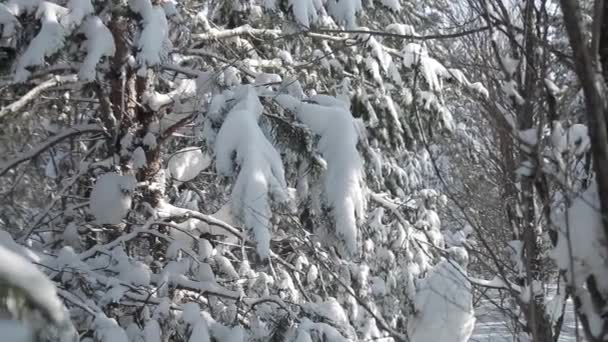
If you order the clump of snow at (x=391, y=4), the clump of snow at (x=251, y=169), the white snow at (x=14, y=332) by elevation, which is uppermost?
the clump of snow at (x=391, y=4)

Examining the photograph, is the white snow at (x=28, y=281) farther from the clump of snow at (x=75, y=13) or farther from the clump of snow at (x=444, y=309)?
the clump of snow at (x=444, y=309)

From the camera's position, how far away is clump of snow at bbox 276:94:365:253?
290cm

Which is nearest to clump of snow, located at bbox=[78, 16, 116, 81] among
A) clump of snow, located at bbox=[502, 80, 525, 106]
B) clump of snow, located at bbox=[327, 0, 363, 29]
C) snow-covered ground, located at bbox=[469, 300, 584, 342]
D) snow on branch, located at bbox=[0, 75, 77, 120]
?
snow on branch, located at bbox=[0, 75, 77, 120]

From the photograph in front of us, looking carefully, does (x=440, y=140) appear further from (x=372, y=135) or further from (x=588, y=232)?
(x=588, y=232)

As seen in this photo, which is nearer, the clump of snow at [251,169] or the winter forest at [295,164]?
the winter forest at [295,164]

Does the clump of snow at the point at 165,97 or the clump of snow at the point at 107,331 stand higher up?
the clump of snow at the point at 165,97

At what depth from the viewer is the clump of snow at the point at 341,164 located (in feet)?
9.53

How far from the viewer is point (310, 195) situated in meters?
3.22

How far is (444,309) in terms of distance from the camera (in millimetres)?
3854

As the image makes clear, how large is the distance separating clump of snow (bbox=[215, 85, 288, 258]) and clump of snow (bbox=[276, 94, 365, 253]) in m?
0.29

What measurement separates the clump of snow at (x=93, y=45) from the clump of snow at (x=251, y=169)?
872mm

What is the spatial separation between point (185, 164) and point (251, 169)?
82.6 inches

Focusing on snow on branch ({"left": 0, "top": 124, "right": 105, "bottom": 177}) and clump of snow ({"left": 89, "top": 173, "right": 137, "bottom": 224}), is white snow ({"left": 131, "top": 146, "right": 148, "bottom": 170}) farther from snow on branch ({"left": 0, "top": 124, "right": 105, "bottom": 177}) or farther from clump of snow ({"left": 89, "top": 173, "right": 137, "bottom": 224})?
snow on branch ({"left": 0, "top": 124, "right": 105, "bottom": 177})

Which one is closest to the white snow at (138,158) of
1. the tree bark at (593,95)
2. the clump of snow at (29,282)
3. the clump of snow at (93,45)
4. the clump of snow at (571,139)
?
the clump of snow at (93,45)
